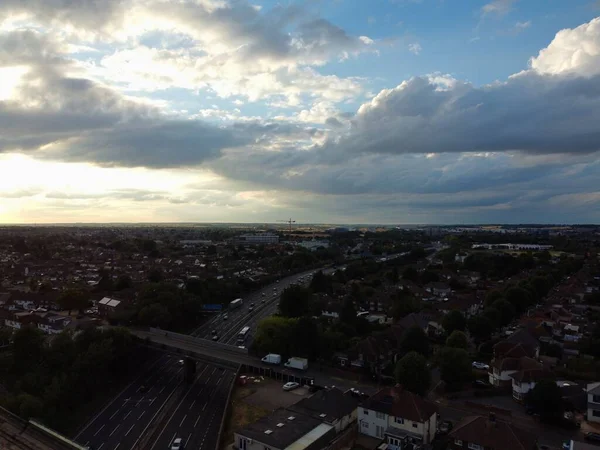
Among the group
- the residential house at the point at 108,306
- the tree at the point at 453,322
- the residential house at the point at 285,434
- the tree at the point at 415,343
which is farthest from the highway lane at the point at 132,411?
the tree at the point at 453,322

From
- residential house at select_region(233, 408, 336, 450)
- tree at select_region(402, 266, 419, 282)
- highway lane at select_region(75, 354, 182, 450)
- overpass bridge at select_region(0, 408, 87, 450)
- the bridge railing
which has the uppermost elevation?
overpass bridge at select_region(0, 408, 87, 450)

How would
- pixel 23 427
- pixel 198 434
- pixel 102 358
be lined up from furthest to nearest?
pixel 102 358 → pixel 198 434 → pixel 23 427

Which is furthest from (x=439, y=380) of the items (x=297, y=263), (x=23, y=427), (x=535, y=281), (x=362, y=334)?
(x=297, y=263)

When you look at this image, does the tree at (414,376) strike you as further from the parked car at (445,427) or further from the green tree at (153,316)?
the green tree at (153,316)

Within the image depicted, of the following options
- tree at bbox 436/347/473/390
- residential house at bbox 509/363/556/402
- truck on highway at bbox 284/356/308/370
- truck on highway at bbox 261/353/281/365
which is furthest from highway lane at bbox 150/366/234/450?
residential house at bbox 509/363/556/402

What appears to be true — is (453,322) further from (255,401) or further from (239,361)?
(255,401)

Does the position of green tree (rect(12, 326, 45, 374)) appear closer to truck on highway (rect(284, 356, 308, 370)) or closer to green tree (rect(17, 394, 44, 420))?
green tree (rect(17, 394, 44, 420))

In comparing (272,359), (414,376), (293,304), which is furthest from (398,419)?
(293,304)

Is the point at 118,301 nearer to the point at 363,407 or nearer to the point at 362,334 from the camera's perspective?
the point at 362,334
